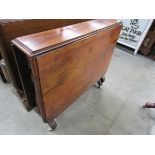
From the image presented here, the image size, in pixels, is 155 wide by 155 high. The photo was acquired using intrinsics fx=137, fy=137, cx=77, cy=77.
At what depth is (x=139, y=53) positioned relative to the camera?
248cm

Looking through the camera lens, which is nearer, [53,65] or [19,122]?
[53,65]

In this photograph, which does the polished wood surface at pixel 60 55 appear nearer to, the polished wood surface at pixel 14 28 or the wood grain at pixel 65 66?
the wood grain at pixel 65 66

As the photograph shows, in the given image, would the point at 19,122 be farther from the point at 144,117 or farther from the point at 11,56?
the point at 144,117

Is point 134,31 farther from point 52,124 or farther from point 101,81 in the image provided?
point 52,124

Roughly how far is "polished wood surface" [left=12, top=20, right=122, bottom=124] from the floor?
0.25m

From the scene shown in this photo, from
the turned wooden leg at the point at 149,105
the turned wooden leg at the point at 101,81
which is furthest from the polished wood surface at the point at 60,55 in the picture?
the turned wooden leg at the point at 149,105

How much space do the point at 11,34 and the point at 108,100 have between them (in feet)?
3.82

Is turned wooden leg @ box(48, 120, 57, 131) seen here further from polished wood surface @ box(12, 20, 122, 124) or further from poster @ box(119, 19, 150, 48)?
poster @ box(119, 19, 150, 48)

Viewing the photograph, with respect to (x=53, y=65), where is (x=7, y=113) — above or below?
below

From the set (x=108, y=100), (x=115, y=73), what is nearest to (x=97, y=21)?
(x=108, y=100)

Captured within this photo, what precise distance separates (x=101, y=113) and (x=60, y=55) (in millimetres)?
895

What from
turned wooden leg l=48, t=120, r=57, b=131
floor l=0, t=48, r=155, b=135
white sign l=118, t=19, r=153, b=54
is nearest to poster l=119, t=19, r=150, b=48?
white sign l=118, t=19, r=153, b=54

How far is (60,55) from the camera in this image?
76cm
